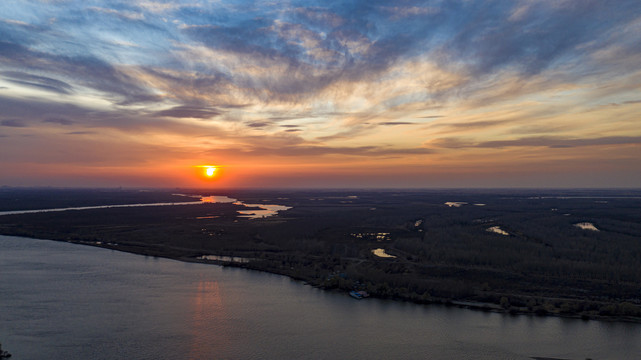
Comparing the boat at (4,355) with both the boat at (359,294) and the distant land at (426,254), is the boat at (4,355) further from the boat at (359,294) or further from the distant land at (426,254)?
the boat at (359,294)

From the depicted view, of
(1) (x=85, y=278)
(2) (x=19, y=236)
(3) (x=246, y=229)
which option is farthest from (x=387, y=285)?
(2) (x=19, y=236)

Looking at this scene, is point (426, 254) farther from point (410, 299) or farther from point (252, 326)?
point (252, 326)

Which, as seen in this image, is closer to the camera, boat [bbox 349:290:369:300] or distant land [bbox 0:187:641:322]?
distant land [bbox 0:187:641:322]

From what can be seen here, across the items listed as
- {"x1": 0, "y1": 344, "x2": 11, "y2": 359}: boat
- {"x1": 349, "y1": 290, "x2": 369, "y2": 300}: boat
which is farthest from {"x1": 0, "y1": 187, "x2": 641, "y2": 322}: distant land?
{"x1": 0, "y1": 344, "x2": 11, "y2": 359}: boat

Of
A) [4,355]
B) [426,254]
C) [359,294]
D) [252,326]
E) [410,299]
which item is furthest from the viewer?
[426,254]

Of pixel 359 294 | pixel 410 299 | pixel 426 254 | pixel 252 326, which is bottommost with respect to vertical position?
pixel 252 326

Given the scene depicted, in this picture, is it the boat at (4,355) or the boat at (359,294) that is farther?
the boat at (359,294)

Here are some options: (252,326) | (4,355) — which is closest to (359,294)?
(252,326)

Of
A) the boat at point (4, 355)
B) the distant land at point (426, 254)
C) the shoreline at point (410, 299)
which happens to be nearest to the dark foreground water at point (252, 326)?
the boat at point (4, 355)

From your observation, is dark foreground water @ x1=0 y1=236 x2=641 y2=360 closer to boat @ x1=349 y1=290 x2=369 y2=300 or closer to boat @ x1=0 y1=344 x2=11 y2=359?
boat @ x1=0 y1=344 x2=11 y2=359
